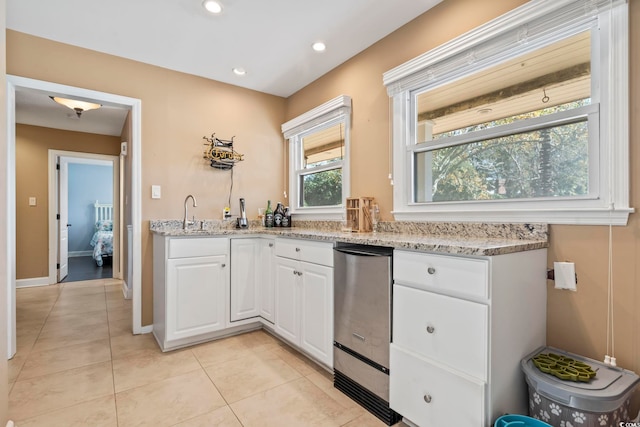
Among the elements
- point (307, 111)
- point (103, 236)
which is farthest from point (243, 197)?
point (103, 236)

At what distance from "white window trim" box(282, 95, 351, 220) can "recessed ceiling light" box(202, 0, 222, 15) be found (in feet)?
3.75

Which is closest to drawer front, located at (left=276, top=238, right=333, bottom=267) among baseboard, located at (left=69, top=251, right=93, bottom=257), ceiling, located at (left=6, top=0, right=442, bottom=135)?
ceiling, located at (left=6, top=0, right=442, bottom=135)

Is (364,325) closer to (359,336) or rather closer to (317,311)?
(359,336)

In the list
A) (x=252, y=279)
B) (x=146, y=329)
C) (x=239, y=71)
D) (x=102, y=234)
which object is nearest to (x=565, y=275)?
(x=252, y=279)

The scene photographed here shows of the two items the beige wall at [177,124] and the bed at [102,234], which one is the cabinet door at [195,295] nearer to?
the beige wall at [177,124]

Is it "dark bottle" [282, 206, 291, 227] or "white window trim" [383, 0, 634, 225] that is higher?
"white window trim" [383, 0, 634, 225]

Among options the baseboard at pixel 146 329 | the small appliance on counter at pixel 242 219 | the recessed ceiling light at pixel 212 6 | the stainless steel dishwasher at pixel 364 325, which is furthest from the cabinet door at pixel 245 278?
the recessed ceiling light at pixel 212 6

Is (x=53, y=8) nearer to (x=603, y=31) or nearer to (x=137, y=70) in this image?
(x=137, y=70)

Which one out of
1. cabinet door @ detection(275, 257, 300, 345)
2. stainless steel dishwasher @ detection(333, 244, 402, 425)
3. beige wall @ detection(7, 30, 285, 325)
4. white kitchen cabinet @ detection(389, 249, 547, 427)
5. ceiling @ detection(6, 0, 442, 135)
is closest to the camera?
white kitchen cabinet @ detection(389, 249, 547, 427)

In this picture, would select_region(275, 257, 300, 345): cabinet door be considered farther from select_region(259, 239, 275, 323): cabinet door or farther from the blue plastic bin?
the blue plastic bin

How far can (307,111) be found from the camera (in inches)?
133

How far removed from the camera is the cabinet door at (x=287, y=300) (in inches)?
92.5

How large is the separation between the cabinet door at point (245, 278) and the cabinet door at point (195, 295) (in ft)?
0.30

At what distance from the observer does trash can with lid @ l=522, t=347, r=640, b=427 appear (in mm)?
1128
